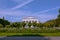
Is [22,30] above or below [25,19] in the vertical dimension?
below

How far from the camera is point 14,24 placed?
56.7 m

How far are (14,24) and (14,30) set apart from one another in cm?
2358

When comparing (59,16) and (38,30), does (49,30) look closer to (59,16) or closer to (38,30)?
(38,30)

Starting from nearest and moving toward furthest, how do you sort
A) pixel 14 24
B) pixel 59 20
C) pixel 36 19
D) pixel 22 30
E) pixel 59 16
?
pixel 22 30 → pixel 14 24 → pixel 59 20 → pixel 59 16 → pixel 36 19

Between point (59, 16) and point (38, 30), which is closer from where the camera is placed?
point (38, 30)

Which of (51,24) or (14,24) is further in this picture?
(51,24)

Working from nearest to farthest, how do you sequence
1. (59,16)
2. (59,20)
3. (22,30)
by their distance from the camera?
(22,30)
(59,20)
(59,16)

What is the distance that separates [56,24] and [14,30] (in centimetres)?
3390

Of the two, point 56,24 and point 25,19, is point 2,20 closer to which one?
point 25,19

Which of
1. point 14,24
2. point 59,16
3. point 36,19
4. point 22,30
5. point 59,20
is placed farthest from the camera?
point 36,19

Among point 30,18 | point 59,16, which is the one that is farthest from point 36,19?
point 59,16

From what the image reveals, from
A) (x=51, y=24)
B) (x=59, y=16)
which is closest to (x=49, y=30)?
(x=51, y=24)

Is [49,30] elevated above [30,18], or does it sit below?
below

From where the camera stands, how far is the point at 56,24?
211 feet
